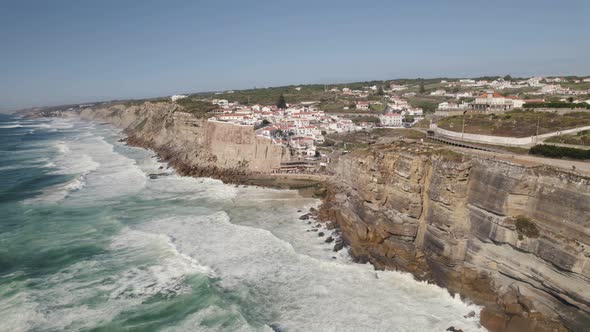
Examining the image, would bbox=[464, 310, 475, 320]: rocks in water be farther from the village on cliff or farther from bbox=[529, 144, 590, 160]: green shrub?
the village on cliff

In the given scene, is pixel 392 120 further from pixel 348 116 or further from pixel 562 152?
pixel 562 152

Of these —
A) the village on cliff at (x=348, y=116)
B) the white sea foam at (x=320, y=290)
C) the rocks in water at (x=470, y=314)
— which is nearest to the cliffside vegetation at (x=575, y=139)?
the village on cliff at (x=348, y=116)

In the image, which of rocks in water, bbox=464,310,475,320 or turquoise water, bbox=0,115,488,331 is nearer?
rocks in water, bbox=464,310,475,320

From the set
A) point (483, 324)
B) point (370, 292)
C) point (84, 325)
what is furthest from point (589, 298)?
point (84, 325)

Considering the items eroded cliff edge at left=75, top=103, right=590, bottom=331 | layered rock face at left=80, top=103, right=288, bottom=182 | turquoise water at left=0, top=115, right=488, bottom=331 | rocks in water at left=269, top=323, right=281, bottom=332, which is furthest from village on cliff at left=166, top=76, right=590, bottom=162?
rocks in water at left=269, top=323, right=281, bottom=332

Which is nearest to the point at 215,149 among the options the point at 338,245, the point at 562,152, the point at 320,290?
the point at 338,245

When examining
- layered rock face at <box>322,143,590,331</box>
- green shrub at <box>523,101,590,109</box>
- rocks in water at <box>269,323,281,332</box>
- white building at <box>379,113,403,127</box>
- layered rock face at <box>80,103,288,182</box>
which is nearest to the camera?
layered rock face at <box>322,143,590,331</box>
